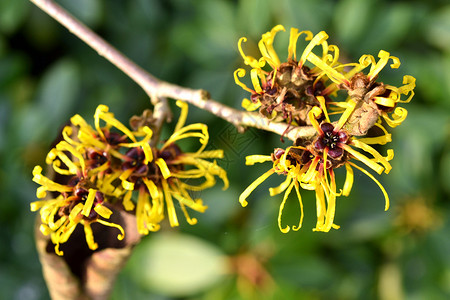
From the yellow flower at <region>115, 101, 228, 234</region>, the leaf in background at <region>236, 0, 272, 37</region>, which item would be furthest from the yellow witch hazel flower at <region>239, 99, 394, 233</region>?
the leaf in background at <region>236, 0, 272, 37</region>

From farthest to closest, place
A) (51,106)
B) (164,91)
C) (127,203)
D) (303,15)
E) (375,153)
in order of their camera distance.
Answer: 1. (51,106)
2. (303,15)
3. (164,91)
4. (127,203)
5. (375,153)

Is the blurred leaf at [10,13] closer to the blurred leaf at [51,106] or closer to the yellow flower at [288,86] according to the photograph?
the blurred leaf at [51,106]

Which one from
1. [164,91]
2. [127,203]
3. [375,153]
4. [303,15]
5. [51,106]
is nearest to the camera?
[375,153]

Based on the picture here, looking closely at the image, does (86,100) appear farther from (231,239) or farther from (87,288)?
(87,288)

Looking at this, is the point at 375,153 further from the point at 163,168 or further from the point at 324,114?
the point at 163,168

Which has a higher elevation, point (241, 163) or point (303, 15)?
point (303, 15)

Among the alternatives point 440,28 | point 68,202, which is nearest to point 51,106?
point 68,202

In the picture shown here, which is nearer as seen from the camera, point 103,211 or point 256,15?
point 103,211

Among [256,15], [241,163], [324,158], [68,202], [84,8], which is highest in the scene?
[256,15]

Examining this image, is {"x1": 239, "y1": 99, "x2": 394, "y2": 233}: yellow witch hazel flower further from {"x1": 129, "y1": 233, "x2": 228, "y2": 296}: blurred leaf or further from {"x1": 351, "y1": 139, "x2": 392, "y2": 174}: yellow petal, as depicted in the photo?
{"x1": 129, "y1": 233, "x2": 228, "y2": 296}: blurred leaf
